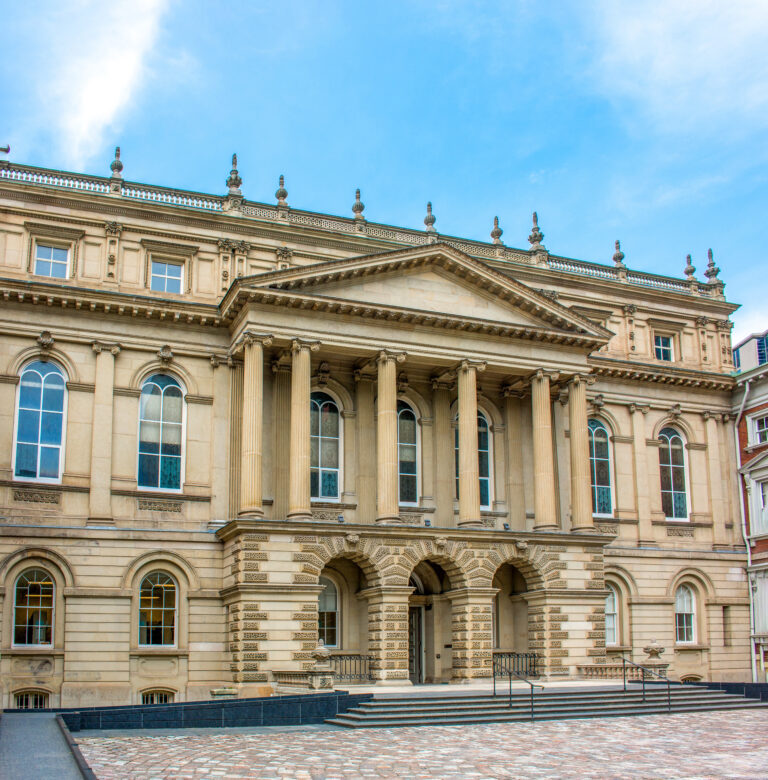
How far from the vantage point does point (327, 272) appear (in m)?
33.3

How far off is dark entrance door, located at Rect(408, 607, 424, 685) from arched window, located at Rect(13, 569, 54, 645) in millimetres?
12467

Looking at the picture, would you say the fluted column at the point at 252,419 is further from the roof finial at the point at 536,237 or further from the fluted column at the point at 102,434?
the roof finial at the point at 536,237

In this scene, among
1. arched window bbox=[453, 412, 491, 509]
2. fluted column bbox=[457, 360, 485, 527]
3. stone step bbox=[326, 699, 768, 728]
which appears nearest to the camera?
stone step bbox=[326, 699, 768, 728]

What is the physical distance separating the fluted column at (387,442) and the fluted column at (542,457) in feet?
17.5

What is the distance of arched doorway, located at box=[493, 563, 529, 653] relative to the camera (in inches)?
1422

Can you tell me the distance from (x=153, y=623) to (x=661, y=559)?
20532 mm

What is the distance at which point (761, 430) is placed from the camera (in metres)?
42.9

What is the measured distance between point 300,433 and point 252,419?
161 centimetres

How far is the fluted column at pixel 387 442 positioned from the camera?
32906mm

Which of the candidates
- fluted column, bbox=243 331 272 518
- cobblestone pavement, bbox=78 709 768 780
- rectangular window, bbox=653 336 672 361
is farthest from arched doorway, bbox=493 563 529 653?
rectangular window, bbox=653 336 672 361

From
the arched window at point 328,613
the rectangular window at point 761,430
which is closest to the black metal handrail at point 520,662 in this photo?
the arched window at point 328,613

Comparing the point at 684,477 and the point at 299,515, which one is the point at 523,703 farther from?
the point at 684,477

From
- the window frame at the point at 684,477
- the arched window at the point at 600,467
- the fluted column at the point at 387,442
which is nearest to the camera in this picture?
the fluted column at the point at 387,442

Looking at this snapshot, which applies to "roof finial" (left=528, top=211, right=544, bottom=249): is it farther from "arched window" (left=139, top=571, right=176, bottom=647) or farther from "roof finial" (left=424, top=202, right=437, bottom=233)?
"arched window" (left=139, top=571, right=176, bottom=647)
